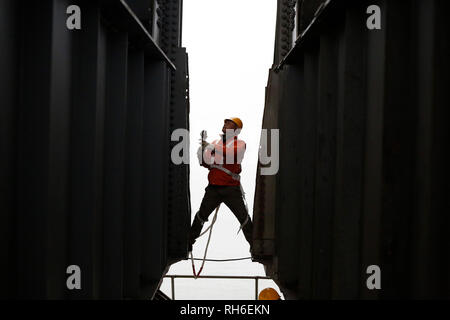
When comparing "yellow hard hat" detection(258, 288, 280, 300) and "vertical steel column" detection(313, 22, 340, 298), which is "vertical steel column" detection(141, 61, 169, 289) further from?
"vertical steel column" detection(313, 22, 340, 298)

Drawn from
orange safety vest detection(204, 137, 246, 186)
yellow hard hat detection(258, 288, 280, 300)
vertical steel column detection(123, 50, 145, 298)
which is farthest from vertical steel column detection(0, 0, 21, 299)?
orange safety vest detection(204, 137, 246, 186)

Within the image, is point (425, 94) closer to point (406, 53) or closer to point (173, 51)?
point (406, 53)

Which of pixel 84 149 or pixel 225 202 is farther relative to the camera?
pixel 225 202

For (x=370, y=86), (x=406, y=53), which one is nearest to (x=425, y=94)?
(x=406, y=53)

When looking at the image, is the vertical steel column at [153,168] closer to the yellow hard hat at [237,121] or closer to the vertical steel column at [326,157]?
the vertical steel column at [326,157]

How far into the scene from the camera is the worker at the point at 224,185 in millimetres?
7859

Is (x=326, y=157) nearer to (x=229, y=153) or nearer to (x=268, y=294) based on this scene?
(x=268, y=294)

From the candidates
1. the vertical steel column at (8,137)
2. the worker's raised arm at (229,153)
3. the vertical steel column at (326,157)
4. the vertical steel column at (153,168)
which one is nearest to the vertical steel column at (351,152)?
the vertical steel column at (326,157)

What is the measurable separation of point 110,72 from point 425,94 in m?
2.61

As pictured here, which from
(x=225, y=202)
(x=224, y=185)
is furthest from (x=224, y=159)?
(x=225, y=202)

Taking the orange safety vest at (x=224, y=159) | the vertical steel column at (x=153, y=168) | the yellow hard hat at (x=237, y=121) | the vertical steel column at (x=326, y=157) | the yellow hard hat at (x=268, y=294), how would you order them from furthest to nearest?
the yellow hard hat at (x=237, y=121) < the orange safety vest at (x=224, y=159) < the yellow hard hat at (x=268, y=294) < the vertical steel column at (x=153, y=168) < the vertical steel column at (x=326, y=157)

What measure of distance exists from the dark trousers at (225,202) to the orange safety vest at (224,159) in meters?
0.10

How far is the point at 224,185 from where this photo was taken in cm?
789

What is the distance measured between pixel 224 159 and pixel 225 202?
72cm
